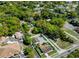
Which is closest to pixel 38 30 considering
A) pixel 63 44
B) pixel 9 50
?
pixel 63 44

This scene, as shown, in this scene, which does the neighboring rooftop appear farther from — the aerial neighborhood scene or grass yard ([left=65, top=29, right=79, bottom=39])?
grass yard ([left=65, top=29, right=79, bottom=39])

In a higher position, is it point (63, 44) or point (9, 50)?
point (9, 50)

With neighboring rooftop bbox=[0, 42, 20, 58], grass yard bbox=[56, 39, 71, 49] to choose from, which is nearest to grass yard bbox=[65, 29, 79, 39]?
grass yard bbox=[56, 39, 71, 49]

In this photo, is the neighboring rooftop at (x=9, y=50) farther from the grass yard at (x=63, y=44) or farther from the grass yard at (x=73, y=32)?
the grass yard at (x=73, y=32)

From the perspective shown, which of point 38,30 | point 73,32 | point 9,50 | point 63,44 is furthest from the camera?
point 73,32

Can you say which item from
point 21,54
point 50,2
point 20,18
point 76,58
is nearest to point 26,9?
point 20,18

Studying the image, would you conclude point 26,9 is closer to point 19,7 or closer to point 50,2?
point 19,7

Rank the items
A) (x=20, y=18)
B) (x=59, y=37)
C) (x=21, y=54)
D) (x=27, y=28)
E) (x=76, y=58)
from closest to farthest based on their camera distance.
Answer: (x=76, y=58) < (x=21, y=54) < (x=59, y=37) < (x=27, y=28) < (x=20, y=18)

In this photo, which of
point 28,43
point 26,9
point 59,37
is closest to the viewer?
point 28,43

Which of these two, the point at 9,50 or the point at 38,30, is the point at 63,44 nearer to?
the point at 38,30
